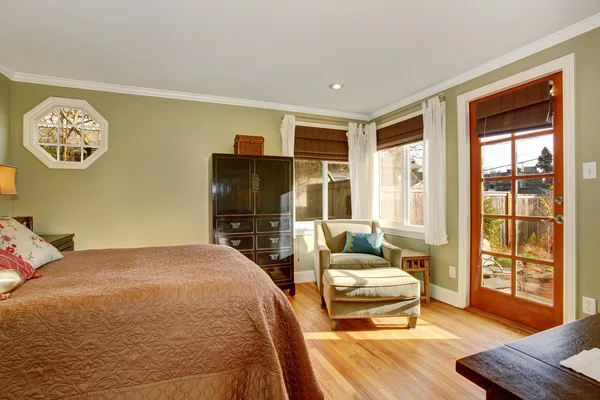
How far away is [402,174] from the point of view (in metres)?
4.09

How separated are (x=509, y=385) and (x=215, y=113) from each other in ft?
12.6

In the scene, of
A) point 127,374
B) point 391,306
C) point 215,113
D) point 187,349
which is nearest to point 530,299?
point 391,306

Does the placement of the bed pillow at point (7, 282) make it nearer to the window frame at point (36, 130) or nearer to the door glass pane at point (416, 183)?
the window frame at point (36, 130)

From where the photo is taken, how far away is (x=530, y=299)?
266 centimetres

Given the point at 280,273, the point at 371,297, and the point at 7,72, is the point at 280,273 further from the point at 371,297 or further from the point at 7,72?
the point at 7,72

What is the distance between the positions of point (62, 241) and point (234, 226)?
5.32 ft

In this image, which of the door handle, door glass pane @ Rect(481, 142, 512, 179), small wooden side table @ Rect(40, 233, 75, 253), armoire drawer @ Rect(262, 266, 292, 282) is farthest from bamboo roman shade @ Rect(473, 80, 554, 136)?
small wooden side table @ Rect(40, 233, 75, 253)

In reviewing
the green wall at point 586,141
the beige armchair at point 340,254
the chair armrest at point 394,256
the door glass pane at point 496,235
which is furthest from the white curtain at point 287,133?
the green wall at point 586,141

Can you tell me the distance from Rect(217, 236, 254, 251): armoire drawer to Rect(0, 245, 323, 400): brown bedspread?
73.6 inches

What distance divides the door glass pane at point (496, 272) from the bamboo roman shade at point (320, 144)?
232 cm

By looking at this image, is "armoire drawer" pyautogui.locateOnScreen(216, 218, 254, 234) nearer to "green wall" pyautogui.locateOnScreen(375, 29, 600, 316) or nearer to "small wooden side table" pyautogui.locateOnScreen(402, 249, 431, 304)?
"small wooden side table" pyautogui.locateOnScreen(402, 249, 431, 304)

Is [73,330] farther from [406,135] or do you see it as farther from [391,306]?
[406,135]

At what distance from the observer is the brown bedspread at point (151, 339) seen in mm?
1036

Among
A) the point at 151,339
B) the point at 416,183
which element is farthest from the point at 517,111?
the point at 151,339
